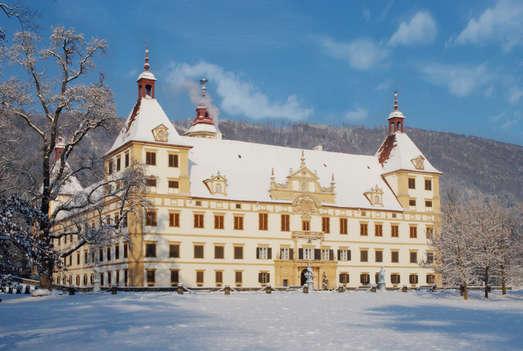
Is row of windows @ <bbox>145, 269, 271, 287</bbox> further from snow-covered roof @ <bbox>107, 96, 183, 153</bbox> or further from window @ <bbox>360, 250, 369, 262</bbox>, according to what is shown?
snow-covered roof @ <bbox>107, 96, 183, 153</bbox>

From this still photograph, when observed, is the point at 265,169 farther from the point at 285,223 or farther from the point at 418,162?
the point at 418,162

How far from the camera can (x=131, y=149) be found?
2500 inches

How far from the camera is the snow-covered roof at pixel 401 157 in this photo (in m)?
78.4

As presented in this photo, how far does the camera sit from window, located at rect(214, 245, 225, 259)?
65.7m

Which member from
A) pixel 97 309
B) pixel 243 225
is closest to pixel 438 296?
pixel 243 225

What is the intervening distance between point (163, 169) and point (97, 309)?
30934 mm

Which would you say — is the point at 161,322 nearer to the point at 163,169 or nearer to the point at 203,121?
the point at 163,169

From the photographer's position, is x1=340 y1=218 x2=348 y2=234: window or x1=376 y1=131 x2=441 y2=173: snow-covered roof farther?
x1=376 y1=131 x2=441 y2=173: snow-covered roof

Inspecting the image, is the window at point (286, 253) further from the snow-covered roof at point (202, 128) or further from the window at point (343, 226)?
the snow-covered roof at point (202, 128)

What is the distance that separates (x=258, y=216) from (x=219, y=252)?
17.0 feet

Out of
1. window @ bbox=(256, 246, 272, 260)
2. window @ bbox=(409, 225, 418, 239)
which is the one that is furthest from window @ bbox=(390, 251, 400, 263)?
window @ bbox=(256, 246, 272, 260)

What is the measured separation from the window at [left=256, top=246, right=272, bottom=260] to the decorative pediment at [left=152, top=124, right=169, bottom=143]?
1327cm

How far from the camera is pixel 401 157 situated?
78.5m

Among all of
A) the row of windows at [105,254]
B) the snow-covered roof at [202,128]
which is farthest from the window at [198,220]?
the snow-covered roof at [202,128]
